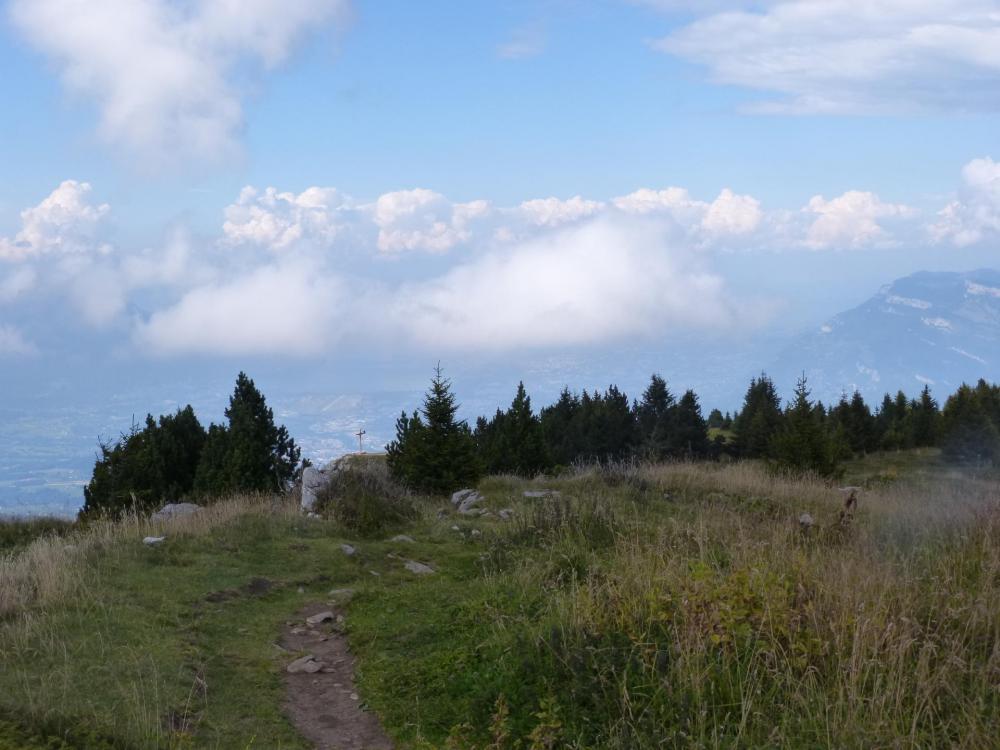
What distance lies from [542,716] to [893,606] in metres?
2.48

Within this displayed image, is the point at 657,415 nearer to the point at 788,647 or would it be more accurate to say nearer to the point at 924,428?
the point at 924,428

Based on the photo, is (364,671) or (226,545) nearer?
(364,671)

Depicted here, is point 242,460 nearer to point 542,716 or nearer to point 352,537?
point 352,537

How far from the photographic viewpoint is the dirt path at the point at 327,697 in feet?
19.1

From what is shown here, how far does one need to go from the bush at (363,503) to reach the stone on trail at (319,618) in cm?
419

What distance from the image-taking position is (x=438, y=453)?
70.6 feet

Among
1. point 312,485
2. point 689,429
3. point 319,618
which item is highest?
point 312,485

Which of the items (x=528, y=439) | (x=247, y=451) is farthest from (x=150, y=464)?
(x=528, y=439)

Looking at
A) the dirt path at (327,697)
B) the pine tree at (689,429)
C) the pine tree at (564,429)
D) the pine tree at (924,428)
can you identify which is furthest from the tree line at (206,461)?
the pine tree at (924,428)

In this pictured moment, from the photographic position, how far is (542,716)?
5016 millimetres

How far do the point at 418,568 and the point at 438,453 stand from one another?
34.9 feet

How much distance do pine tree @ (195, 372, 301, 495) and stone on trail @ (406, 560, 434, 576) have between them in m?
16.6

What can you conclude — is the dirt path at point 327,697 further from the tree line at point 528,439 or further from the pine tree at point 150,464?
the pine tree at point 150,464

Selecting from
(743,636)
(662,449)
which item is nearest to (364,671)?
(743,636)
